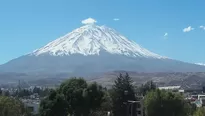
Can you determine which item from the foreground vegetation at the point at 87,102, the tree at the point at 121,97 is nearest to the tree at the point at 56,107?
the foreground vegetation at the point at 87,102

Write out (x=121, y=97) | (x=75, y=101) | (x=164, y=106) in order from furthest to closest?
(x=121, y=97), (x=75, y=101), (x=164, y=106)

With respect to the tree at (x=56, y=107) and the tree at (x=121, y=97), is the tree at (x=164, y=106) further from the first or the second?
the tree at (x=56, y=107)

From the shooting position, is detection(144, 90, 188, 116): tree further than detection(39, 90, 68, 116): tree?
No

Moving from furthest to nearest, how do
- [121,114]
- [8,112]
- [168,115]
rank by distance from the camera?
[121,114]
[168,115]
[8,112]

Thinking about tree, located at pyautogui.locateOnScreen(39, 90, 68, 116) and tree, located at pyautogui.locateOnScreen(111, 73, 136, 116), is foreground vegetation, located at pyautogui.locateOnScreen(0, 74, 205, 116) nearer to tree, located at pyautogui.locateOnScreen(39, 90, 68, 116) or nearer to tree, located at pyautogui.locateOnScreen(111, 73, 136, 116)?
tree, located at pyautogui.locateOnScreen(39, 90, 68, 116)

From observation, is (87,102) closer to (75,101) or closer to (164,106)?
(75,101)

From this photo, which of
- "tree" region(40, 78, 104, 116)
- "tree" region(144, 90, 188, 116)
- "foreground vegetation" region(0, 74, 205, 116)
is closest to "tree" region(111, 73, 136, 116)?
"foreground vegetation" region(0, 74, 205, 116)

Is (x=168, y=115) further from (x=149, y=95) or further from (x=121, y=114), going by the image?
(x=121, y=114)

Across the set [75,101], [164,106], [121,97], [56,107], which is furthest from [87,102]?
[121,97]

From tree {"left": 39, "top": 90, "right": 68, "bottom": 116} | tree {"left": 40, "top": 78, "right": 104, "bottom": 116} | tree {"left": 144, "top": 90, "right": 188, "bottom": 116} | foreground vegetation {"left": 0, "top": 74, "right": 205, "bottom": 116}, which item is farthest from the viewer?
tree {"left": 40, "top": 78, "right": 104, "bottom": 116}

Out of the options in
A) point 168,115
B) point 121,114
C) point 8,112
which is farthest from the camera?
point 121,114

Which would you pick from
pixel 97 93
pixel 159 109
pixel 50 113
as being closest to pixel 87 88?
pixel 97 93
